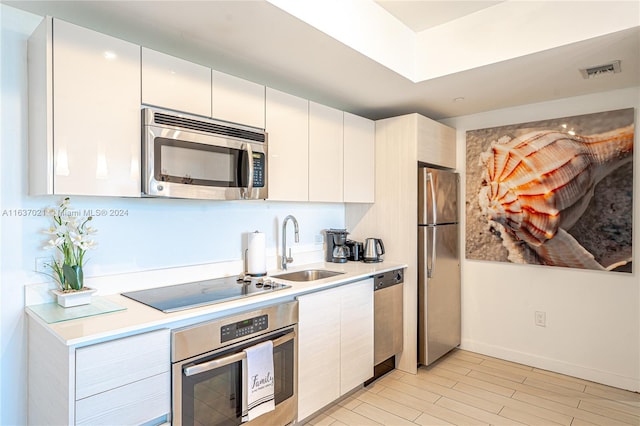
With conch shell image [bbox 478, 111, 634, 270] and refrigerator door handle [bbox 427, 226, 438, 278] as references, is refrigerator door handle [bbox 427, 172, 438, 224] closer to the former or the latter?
refrigerator door handle [bbox 427, 226, 438, 278]

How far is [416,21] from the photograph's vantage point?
8.18 ft

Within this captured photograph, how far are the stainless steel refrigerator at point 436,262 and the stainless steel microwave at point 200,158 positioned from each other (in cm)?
146

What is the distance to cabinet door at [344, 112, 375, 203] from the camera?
10.0 ft

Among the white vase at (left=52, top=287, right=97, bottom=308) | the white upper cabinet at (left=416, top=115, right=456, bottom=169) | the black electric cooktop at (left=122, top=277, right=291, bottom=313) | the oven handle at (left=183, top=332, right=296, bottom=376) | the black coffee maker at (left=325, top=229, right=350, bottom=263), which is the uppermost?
the white upper cabinet at (left=416, top=115, right=456, bottom=169)

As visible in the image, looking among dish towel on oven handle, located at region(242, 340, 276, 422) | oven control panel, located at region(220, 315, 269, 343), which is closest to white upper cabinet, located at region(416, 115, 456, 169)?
oven control panel, located at region(220, 315, 269, 343)

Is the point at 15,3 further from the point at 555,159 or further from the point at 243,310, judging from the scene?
the point at 555,159

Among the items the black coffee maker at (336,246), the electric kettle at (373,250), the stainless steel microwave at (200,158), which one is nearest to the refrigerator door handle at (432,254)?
the electric kettle at (373,250)

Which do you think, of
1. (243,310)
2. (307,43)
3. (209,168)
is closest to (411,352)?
(243,310)

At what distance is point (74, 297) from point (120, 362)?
1.57ft

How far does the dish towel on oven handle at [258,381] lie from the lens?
6.14 ft

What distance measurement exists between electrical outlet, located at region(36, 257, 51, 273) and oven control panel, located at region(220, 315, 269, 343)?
0.88 meters

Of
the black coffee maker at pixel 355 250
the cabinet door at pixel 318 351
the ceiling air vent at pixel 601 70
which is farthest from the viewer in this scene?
the black coffee maker at pixel 355 250

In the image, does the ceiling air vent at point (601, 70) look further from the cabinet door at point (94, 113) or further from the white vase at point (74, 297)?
the white vase at point (74, 297)

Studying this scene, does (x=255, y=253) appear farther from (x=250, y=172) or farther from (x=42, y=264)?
(x=42, y=264)
